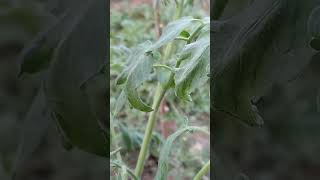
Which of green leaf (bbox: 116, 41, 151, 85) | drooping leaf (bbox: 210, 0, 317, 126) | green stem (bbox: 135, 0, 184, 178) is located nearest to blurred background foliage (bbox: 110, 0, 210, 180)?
green stem (bbox: 135, 0, 184, 178)

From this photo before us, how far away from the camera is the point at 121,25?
77.7 inches

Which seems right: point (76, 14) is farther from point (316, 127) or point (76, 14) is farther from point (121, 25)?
point (121, 25)

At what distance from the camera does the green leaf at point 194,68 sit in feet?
1.84

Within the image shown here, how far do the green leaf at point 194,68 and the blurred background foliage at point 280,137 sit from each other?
0.05 m

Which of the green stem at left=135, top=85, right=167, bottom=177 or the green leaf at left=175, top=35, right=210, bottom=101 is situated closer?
the green leaf at left=175, top=35, right=210, bottom=101

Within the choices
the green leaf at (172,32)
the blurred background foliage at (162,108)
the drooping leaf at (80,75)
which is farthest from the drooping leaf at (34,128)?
the blurred background foliage at (162,108)

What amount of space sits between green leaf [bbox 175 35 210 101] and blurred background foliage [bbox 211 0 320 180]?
0.15ft

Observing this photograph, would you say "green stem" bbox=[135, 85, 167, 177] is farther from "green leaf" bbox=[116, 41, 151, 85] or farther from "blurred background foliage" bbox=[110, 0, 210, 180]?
"blurred background foliage" bbox=[110, 0, 210, 180]

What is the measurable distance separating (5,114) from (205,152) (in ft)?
4.00

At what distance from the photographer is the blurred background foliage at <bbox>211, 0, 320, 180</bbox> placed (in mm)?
579

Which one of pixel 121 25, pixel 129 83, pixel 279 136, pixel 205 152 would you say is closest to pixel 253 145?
pixel 279 136

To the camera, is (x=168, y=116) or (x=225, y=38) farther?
(x=168, y=116)

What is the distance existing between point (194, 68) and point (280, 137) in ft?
0.38

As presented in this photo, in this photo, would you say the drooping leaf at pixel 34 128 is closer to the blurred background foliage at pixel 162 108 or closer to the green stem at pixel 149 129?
the green stem at pixel 149 129
